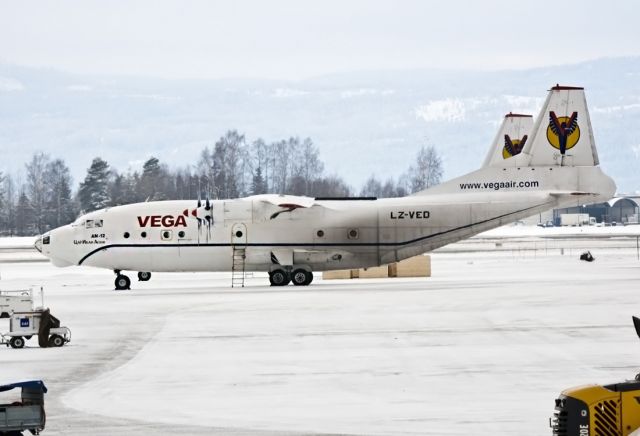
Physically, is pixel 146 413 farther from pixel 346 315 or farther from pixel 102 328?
pixel 346 315

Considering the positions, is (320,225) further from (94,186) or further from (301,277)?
(94,186)

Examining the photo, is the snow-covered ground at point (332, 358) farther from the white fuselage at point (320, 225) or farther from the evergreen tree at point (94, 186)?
the evergreen tree at point (94, 186)

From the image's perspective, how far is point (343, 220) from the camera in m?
46.4

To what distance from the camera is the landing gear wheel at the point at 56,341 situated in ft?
85.1

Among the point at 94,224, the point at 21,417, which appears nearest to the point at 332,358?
the point at 21,417

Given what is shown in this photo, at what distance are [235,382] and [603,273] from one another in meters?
32.5

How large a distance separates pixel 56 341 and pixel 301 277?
2122cm

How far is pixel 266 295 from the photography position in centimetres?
4081

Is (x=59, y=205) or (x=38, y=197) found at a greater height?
(x=38, y=197)

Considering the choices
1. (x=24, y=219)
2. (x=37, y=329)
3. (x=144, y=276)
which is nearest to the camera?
(x=37, y=329)

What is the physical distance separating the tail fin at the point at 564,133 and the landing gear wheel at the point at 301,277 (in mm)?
9657

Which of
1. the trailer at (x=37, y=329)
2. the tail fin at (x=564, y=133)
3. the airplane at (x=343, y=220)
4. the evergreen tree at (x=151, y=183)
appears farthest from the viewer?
the evergreen tree at (x=151, y=183)

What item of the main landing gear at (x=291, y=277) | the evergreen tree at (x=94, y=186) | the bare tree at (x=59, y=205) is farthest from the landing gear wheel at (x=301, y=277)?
the bare tree at (x=59, y=205)

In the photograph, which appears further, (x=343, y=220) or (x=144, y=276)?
(x=144, y=276)
